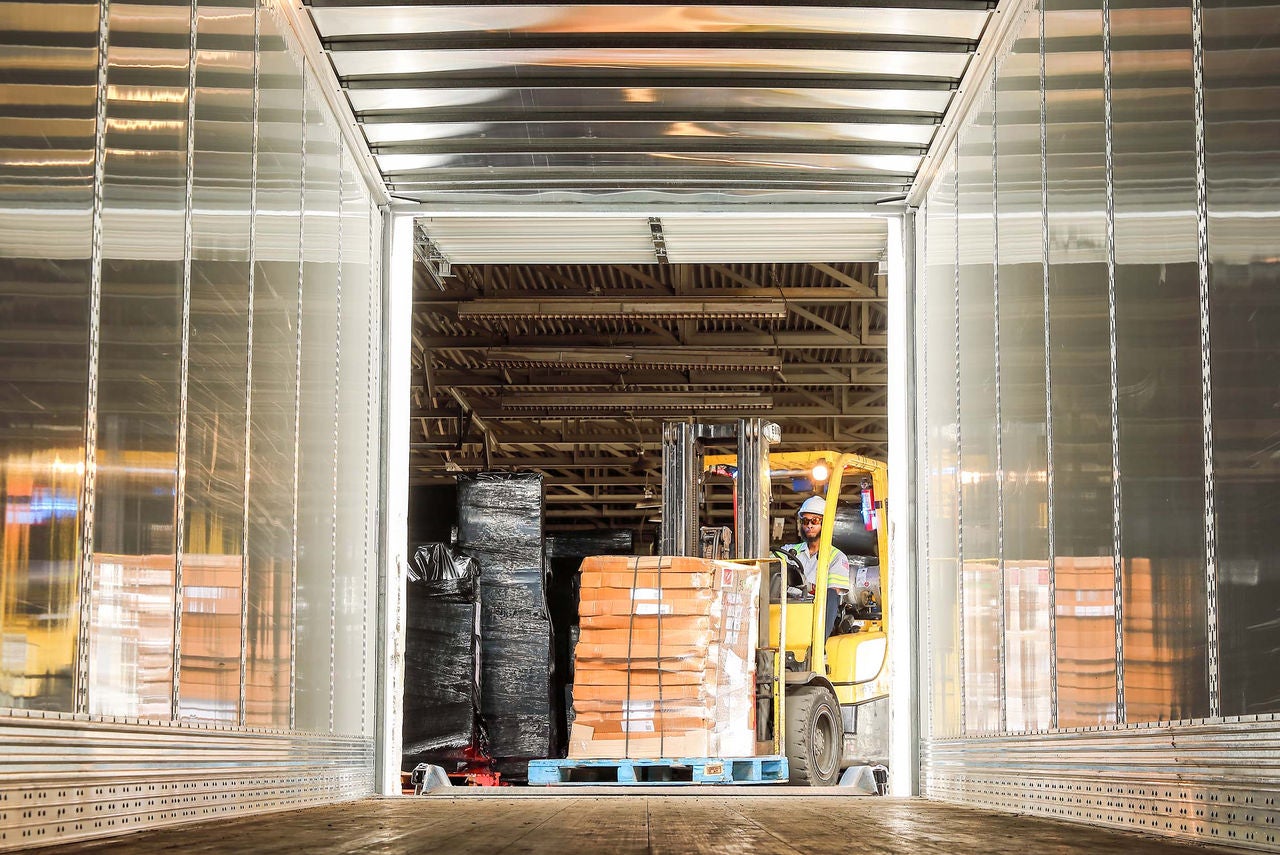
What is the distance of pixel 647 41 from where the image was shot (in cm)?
718

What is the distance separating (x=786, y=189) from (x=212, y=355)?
478 centimetres

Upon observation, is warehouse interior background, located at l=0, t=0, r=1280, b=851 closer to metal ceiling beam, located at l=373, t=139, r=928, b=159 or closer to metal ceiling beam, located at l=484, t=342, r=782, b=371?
metal ceiling beam, located at l=373, t=139, r=928, b=159

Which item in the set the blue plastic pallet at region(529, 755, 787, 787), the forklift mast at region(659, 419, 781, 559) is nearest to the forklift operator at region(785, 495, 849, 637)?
the forklift mast at region(659, 419, 781, 559)

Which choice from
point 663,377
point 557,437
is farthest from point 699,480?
point 557,437

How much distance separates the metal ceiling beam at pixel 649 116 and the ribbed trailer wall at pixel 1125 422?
71 centimetres

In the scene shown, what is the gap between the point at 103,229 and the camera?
416cm

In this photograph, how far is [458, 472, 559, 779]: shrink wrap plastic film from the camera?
47.5 ft

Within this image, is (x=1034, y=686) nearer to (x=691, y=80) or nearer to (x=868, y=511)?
(x=691, y=80)

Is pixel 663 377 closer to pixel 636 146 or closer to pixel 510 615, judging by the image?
pixel 510 615

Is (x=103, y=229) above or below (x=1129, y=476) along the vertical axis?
above

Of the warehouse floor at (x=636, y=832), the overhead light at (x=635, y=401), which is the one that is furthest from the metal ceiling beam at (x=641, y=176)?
the overhead light at (x=635, y=401)

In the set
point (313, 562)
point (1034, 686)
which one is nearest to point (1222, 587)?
A: point (1034, 686)

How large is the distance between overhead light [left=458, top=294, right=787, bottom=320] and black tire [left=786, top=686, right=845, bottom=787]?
422 centimetres

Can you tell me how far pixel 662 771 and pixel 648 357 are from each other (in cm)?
679
